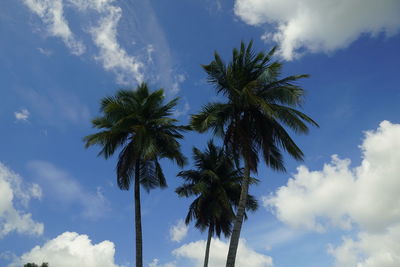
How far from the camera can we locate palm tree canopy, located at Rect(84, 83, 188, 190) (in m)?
18.4

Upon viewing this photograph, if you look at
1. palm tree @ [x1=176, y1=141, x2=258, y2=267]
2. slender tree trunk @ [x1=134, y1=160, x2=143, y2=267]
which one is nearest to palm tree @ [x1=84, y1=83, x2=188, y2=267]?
slender tree trunk @ [x1=134, y1=160, x2=143, y2=267]

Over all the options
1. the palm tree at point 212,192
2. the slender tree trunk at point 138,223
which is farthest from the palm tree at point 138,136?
the palm tree at point 212,192

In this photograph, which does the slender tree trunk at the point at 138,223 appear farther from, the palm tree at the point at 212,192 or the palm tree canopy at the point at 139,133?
the palm tree at the point at 212,192

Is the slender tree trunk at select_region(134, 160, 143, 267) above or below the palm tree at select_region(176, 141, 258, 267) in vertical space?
below

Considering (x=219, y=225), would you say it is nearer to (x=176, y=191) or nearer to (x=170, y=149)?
(x=176, y=191)

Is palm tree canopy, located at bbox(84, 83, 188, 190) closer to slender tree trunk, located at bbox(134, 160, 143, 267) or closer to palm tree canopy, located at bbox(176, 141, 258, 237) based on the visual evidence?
slender tree trunk, located at bbox(134, 160, 143, 267)

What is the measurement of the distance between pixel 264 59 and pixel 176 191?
17.2 m

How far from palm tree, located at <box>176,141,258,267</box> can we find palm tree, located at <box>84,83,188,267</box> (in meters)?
7.82

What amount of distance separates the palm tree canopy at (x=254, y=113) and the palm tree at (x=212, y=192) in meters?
10.9

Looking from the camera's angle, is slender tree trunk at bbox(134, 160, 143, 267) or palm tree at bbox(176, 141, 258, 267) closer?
slender tree trunk at bbox(134, 160, 143, 267)

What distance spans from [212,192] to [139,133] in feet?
42.6

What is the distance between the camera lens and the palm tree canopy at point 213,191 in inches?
1098

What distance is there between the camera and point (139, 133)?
17906mm

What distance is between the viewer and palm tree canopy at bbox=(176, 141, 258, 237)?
2789 cm
